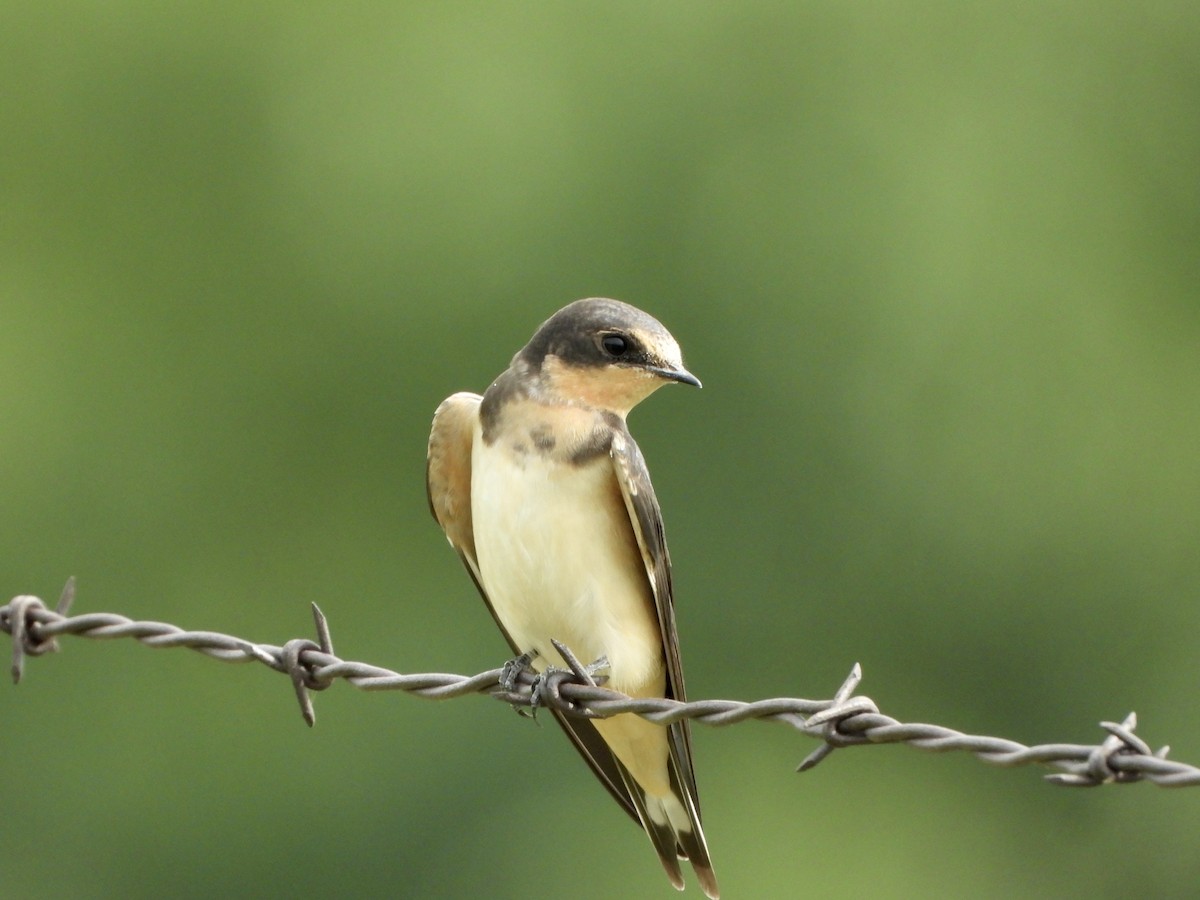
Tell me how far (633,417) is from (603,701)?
40.2ft

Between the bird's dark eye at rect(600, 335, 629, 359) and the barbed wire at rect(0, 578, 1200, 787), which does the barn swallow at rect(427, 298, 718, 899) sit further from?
the barbed wire at rect(0, 578, 1200, 787)

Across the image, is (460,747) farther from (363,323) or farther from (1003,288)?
(1003,288)

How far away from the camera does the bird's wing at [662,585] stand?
4.25 metres

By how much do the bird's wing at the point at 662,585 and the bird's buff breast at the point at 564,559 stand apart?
47mm

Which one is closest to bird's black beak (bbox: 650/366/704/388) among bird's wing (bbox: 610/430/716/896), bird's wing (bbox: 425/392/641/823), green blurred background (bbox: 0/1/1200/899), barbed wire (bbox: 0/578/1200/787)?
bird's wing (bbox: 610/430/716/896)

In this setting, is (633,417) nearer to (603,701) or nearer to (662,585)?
(662,585)

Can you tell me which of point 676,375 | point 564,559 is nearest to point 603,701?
point 564,559

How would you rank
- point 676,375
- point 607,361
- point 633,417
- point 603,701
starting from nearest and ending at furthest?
point 603,701, point 676,375, point 607,361, point 633,417

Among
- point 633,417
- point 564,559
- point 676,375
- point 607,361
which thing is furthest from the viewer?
point 633,417

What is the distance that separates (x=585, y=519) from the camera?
4.25 meters

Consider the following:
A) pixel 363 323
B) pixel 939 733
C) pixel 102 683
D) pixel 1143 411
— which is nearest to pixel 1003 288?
pixel 1143 411

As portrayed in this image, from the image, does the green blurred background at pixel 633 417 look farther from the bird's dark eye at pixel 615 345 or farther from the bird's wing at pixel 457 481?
the bird's dark eye at pixel 615 345

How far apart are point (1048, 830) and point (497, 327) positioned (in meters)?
6.79

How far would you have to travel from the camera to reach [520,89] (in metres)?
18.8
